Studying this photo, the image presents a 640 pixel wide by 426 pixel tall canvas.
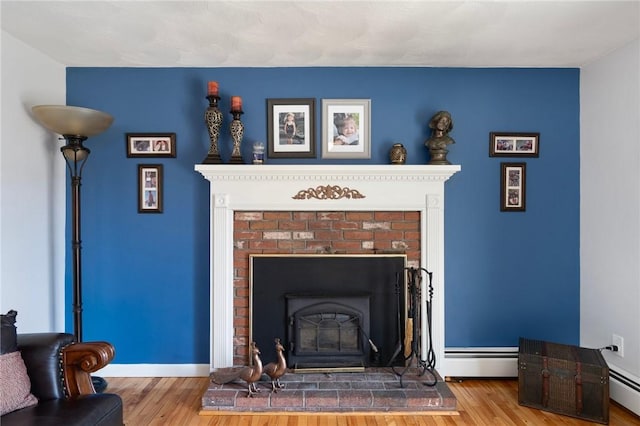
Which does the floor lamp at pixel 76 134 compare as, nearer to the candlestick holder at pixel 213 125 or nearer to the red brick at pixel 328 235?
the candlestick holder at pixel 213 125

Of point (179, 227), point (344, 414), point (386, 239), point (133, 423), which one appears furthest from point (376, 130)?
point (133, 423)

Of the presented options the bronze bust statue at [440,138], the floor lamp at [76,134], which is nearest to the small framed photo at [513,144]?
the bronze bust statue at [440,138]

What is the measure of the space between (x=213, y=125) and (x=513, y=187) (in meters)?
2.35

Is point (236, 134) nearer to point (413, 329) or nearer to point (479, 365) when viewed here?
point (413, 329)

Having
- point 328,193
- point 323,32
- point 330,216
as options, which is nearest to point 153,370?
point 330,216

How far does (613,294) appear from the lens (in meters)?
2.57

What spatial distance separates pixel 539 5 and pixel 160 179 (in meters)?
2.73

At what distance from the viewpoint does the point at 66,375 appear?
5.84 ft

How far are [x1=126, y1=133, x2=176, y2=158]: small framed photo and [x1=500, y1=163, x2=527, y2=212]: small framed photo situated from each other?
2.59 metres

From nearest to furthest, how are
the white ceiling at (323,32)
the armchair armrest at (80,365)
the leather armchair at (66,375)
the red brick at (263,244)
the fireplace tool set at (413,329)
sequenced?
the leather armchair at (66,375)
the armchair armrest at (80,365)
the white ceiling at (323,32)
the fireplace tool set at (413,329)
the red brick at (263,244)

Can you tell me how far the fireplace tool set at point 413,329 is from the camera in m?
2.53

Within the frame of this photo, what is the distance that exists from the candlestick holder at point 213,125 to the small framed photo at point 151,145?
0.34 metres

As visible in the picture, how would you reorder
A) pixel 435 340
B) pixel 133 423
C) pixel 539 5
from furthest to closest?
pixel 435 340 → pixel 133 423 → pixel 539 5

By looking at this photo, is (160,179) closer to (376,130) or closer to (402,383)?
(376,130)
